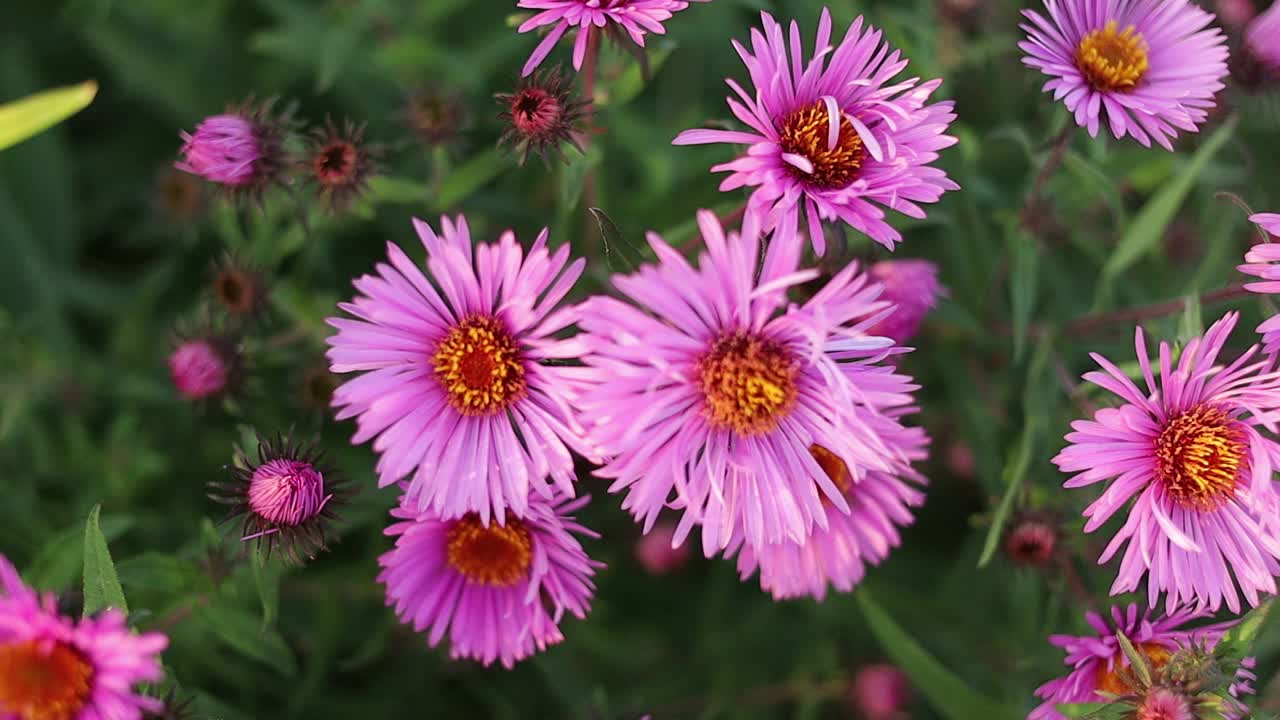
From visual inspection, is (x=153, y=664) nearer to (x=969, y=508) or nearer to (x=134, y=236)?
(x=134, y=236)

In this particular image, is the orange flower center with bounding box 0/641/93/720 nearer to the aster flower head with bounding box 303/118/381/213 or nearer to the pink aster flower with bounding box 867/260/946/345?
the aster flower head with bounding box 303/118/381/213

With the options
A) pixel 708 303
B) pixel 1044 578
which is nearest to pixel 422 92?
pixel 708 303

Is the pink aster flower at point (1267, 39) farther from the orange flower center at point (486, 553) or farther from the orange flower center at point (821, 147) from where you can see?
the orange flower center at point (486, 553)

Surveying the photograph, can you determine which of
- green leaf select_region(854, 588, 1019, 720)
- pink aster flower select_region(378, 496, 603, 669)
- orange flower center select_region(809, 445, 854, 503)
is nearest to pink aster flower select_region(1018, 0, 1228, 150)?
orange flower center select_region(809, 445, 854, 503)

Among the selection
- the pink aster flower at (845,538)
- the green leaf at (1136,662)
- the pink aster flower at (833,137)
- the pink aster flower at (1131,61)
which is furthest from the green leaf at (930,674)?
the pink aster flower at (1131,61)

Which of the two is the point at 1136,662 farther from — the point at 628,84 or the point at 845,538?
the point at 628,84
